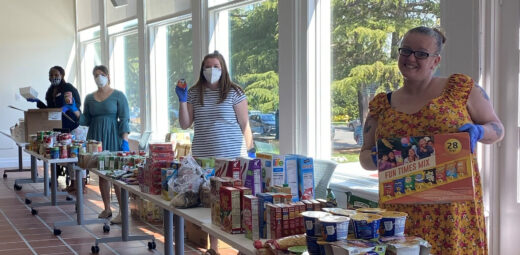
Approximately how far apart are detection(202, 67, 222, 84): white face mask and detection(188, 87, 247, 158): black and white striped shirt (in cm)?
10

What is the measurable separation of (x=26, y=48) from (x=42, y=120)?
463cm

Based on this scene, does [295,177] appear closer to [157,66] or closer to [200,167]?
[200,167]

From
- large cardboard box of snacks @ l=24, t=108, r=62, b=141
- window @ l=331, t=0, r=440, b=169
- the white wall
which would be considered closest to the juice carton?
window @ l=331, t=0, r=440, b=169

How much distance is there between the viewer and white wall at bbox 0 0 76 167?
10859 mm

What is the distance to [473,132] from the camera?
2182 mm

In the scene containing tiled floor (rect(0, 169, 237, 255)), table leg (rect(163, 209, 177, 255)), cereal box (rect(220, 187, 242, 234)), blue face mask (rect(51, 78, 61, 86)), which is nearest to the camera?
cereal box (rect(220, 187, 242, 234))

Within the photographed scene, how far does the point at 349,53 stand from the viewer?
14.7 feet

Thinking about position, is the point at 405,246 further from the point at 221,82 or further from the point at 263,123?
the point at 263,123

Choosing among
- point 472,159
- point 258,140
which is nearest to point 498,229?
point 472,159

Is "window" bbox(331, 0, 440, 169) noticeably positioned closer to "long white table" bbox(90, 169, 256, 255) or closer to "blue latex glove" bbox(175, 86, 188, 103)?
"blue latex glove" bbox(175, 86, 188, 103)

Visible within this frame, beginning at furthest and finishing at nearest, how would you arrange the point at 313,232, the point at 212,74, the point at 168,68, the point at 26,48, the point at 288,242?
the point at 26,48 → the point at 168,68 → the point at 212,74 → the point at 288,242 → the point at 313,232

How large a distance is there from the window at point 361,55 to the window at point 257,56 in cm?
80

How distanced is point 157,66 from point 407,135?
20.0 ft

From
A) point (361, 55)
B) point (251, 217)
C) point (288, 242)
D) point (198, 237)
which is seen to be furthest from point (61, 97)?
point (288, 242)
